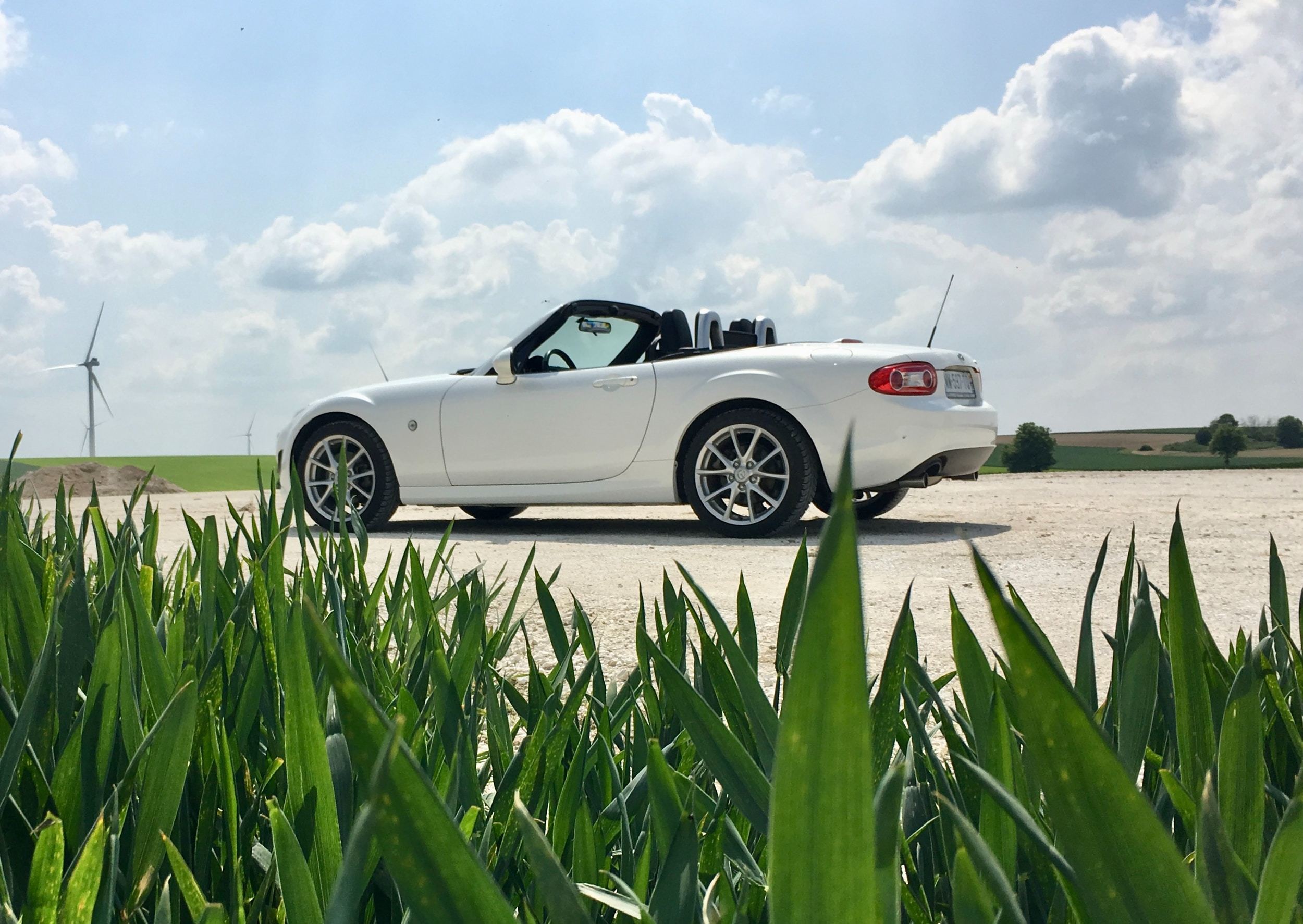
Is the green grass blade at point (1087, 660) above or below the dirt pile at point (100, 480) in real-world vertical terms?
below

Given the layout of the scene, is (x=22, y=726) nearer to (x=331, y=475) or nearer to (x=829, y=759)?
(x=829, y=759)

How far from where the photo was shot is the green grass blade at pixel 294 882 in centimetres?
37

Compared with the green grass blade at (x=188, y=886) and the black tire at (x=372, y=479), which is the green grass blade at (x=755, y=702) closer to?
the green grass blade at (x=188, y=886)

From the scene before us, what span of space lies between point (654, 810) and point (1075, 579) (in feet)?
12.6

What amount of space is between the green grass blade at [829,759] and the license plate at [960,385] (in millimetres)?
6263

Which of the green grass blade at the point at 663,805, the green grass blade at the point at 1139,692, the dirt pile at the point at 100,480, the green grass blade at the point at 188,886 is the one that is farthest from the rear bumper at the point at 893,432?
the dirt pile at the point at 100,480

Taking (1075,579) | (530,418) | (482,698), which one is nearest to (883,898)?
(482,698)

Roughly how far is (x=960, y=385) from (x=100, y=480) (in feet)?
45.6

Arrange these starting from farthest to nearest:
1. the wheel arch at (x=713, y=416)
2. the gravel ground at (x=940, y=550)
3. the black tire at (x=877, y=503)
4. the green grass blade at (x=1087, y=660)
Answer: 1. the black tire at (x=877, y=503)
2. the wheel arch at (x=713, y=416)
3. the gravel ground at (x=940, y=550)
4. the green grass blade at (x=1087, y=660)

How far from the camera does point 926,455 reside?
6.08 m

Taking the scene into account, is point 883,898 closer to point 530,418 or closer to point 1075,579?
point 1075,579

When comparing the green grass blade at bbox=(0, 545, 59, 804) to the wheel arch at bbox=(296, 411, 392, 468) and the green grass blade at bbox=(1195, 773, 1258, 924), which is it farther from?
the wheel arch at bbox=(296, 411, 392, 468)

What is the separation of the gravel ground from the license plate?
2.79 ft

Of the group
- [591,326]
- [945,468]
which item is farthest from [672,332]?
[945,468]
